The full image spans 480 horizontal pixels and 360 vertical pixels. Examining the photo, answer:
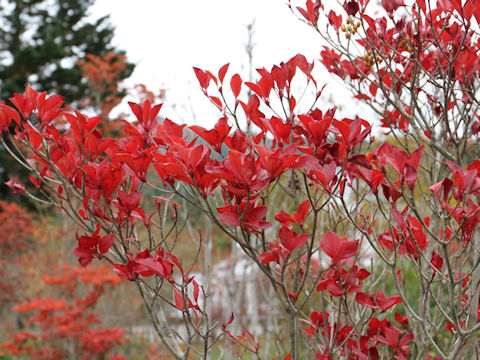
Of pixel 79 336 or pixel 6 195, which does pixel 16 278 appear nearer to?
pixel 79 336

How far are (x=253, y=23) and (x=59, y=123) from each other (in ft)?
17.7

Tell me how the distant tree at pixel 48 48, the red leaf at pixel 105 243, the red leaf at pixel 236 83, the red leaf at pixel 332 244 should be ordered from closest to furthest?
the red leaf at pixel 332 244, the red leaf at pixel 105 243, the red leaf at pixel 236 83, the distant tree at pixel 48 48

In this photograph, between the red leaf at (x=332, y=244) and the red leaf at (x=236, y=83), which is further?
the red leaf at (x=236, y=83)

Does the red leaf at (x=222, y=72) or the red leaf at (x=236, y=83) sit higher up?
the red leaf at (x=222, y=72)

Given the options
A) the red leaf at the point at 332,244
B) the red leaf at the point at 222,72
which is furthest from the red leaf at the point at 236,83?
the red leaf at the point at 332,244

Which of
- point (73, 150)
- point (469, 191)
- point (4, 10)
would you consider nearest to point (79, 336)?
point (73, 150)

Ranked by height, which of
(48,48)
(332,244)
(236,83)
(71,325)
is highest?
(48,48)

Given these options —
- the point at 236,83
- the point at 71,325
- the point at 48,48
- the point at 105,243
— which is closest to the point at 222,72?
the point at 236,83

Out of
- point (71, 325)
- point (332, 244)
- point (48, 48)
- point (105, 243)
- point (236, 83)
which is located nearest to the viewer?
point (332, 244)

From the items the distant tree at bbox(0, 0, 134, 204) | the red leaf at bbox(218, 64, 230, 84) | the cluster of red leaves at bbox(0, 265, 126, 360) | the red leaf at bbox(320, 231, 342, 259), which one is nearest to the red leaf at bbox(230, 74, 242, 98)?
the red leaf at bbox(218, 64, 230, 84)

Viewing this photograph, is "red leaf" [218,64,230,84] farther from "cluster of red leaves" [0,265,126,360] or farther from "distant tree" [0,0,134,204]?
"distant tree" [0,0,134,204]

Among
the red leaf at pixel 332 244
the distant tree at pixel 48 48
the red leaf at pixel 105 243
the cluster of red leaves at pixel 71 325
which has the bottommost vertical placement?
the red leaf at pixel 332 244

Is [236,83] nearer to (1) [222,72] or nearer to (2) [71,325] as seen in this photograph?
Answer: (1) [222,72]

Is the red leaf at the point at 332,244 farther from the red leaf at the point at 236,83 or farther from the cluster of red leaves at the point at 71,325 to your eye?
the cluster of red leaves at the point at 71,325
